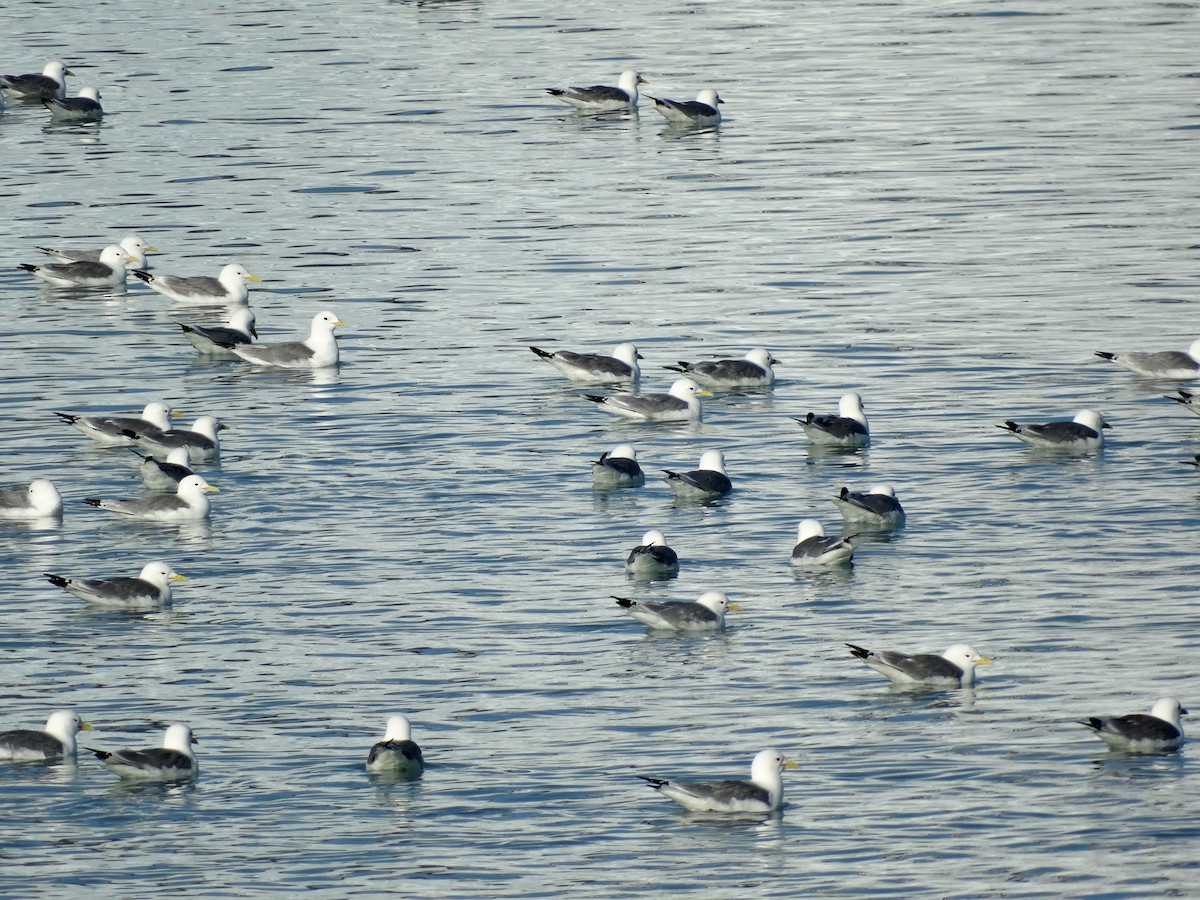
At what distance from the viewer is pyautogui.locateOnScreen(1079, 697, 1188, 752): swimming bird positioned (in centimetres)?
2117

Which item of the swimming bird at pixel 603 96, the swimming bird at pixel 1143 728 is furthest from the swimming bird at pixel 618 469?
the swimming bird at pixel 603 96

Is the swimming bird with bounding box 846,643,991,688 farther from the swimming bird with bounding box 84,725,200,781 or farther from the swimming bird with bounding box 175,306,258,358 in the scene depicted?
the swimming bird with bounding box 175,306,258,358

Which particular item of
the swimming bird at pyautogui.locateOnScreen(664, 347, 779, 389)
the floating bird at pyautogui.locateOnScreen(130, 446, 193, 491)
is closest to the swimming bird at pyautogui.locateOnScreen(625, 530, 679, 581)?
the floating bird at pyautogui.locateOnScreen(130, 446, 193, 491)

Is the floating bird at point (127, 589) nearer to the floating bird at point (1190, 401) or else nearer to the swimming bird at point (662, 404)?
the swimming bird at point (662, 404)

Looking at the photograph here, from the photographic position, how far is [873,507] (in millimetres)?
27938

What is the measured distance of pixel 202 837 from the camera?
20141 millimetres

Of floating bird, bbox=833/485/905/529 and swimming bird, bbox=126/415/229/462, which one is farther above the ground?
swimming bird, bbox=126/415/229/462

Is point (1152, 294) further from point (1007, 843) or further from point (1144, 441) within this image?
point (1007, 843)

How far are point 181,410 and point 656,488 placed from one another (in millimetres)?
8153

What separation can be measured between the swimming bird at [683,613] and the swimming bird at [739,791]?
14.7 feet

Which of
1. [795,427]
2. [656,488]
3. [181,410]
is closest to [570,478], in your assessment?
[656,488]

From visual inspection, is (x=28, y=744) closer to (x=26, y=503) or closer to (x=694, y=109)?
(x=26, y=503)

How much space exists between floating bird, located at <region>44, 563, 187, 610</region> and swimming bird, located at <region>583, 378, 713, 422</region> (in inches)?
362

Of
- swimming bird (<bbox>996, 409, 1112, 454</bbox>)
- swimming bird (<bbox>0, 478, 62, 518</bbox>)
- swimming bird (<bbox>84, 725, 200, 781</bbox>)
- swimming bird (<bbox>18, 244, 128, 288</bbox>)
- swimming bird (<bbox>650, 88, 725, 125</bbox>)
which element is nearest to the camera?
swimming bird (<bbox>84, 725, 200, 781</bbox>)
